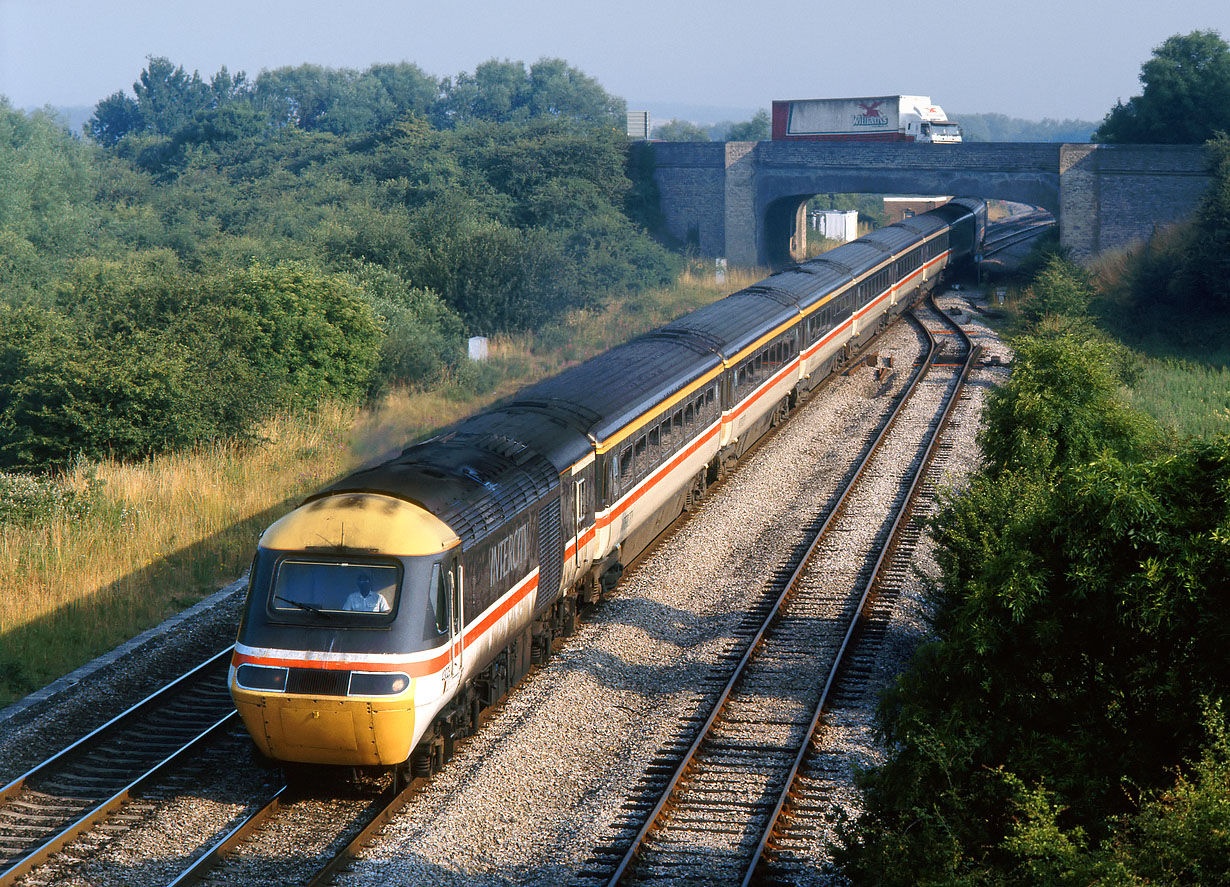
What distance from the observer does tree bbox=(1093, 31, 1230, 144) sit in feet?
164

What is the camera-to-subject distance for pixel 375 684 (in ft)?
31.7

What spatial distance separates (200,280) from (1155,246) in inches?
1369

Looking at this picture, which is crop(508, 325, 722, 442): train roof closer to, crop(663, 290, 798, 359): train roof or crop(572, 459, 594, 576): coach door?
crop(663, 290, 798, 359): train roof

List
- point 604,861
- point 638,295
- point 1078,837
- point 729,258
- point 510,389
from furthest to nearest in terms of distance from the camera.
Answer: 1. point 729,258
2. point 638,295
3. point 510,389
4. point 604,861
5. point 1078,837

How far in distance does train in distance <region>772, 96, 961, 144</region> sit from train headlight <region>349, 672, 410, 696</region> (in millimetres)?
52918

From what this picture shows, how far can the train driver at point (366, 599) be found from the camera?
987 cm

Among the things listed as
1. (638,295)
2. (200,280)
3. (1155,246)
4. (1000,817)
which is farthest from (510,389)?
(1155,246)

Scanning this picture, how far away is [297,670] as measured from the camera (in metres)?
9.73

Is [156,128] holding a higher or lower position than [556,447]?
higher

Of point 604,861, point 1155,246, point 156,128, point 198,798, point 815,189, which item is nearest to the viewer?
point 604,861

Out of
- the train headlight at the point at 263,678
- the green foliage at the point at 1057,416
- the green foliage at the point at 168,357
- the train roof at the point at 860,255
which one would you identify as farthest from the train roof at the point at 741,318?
the train headlight at the point at 263,678

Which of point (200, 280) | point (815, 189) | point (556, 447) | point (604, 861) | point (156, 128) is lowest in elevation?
point (604, 861)

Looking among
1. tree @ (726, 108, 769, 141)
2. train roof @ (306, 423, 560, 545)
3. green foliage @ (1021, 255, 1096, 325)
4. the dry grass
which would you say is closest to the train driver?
train roof @ (306, 423, 560, 545)

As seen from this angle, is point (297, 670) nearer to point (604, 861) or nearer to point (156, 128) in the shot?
point (604, 861)
